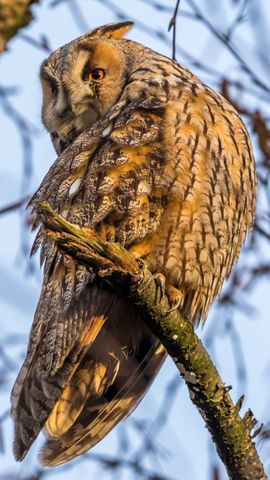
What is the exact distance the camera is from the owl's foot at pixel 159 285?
6.98 feet

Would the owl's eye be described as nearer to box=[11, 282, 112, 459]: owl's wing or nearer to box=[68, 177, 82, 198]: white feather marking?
box=[68, 177, 82, 198]: white feather marking

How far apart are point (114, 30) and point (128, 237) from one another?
1351 millimetres

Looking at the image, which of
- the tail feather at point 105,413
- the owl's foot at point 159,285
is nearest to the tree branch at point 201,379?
the owl's foot at point 159,285

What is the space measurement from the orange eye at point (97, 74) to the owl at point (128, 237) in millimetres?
252

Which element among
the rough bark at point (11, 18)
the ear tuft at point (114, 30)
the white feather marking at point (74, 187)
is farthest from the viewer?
the ear tuft at point (114, 30)

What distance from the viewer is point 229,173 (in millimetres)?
2602

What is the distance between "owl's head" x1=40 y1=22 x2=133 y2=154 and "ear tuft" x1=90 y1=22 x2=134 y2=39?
96 mm

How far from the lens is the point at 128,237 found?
239 cm

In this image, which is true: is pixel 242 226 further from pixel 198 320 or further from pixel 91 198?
pixel 91 198

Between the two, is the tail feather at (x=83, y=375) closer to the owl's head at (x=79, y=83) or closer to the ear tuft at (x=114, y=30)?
the owl's head at (x=79, y=83)

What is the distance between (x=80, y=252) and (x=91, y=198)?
0.60 metres

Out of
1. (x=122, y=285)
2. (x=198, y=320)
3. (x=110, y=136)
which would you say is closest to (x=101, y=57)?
(x=110, y=136)

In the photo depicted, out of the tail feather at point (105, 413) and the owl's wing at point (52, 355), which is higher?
the owl's wing at point (52, 355)

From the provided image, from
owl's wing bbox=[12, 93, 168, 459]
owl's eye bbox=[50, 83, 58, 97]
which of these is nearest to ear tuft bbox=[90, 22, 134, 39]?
owl's eye bbox=[50, 83, 58, 97]
